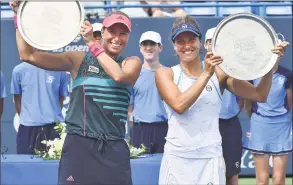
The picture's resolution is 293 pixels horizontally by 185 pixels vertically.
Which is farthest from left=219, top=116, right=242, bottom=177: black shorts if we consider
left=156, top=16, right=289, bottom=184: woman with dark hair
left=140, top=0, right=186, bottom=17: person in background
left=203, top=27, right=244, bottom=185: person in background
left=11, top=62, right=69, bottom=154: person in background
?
left=140, top=0, right=186, bottom=17: person in background

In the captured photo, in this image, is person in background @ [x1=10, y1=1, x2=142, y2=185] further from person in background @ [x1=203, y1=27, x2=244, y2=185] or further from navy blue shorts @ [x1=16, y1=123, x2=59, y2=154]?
navy blue shorts @ [x1=16, y1=123, x2=59, y2=154]

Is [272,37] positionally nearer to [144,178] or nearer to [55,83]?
[144,178]

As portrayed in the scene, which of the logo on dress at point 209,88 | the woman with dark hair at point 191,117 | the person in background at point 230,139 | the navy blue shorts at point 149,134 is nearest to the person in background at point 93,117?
the woman with dark hair at point 191,117

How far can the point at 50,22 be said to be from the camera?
4703 mm

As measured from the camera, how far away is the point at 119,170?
4.74 meters

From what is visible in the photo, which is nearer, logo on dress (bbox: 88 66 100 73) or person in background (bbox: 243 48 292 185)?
logo on dress (bbox: 88 66 100 73)

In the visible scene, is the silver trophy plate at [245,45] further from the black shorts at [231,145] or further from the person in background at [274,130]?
the person in background at [274,130]

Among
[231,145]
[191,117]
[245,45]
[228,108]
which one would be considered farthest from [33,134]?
[245,45]

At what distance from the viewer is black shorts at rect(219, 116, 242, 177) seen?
701 cm

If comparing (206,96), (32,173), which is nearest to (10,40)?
(32,173)

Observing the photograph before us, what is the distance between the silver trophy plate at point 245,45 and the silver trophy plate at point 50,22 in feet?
2.95

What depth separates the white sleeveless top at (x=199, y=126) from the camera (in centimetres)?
500

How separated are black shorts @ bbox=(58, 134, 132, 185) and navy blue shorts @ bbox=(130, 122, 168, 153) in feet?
11.3

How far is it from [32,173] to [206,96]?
7.95 feet
